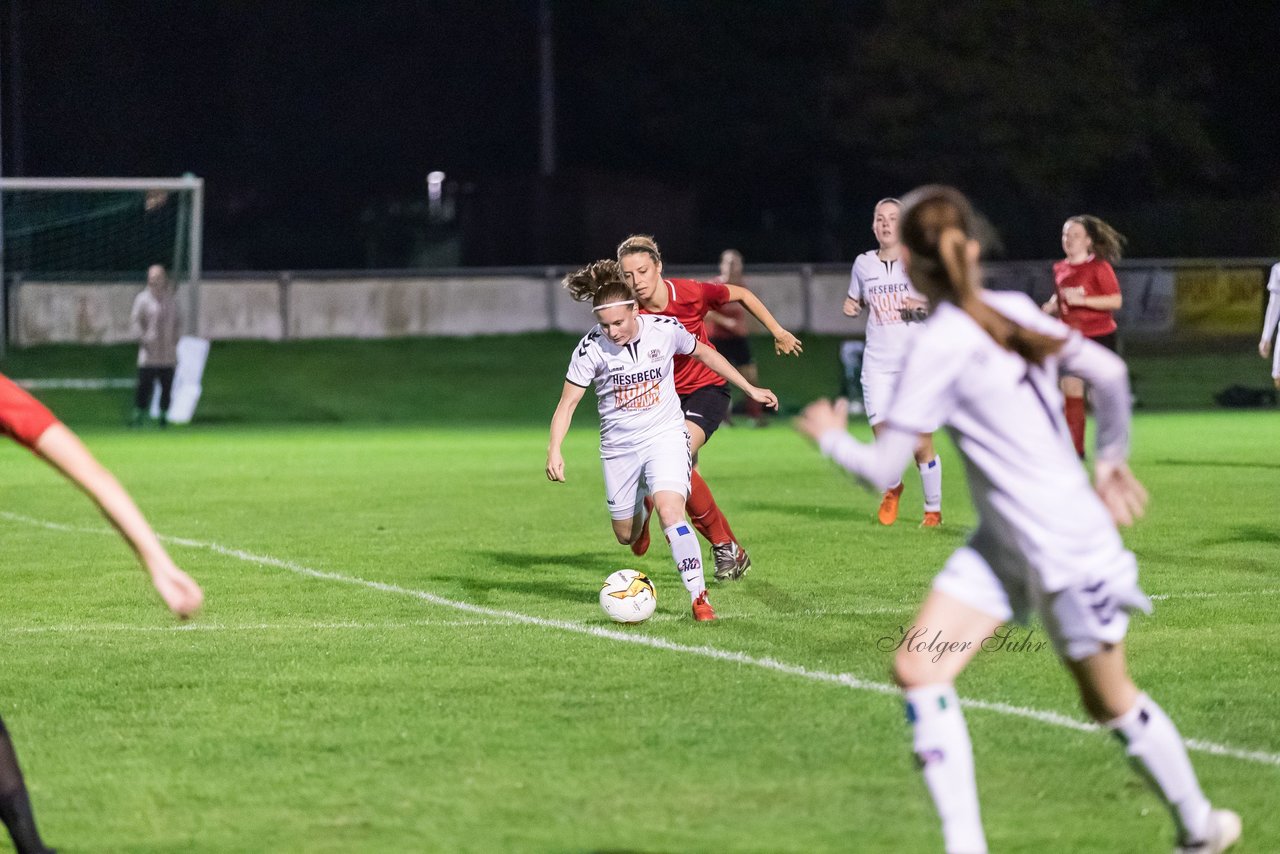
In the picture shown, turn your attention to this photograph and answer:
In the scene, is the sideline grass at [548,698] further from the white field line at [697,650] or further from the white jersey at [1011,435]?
the white jersey at [1011,435]

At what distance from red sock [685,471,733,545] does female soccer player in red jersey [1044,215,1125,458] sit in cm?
555

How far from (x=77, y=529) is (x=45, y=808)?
816 centimetres

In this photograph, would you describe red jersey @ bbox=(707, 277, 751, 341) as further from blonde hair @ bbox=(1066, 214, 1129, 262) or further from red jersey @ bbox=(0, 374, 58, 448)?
red jersey @ bbox=(0, 374, 58, 448)

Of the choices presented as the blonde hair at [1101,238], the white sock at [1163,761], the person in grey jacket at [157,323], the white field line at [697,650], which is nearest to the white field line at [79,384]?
the person in grey jacket at [157,323]

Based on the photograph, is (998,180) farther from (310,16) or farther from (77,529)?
(77,529)

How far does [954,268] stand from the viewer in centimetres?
418

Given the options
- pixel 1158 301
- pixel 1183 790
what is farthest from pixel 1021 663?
pixel 1158 301

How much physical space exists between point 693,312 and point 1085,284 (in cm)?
600

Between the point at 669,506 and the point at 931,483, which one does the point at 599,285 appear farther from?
the point at 931,483

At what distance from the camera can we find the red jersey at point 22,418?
4.15 metres

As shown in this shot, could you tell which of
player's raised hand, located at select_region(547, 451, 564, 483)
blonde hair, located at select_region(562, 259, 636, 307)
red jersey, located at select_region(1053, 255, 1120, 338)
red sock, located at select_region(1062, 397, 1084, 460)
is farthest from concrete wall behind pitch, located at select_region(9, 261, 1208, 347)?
player's raised hand, located at select_region(547, 451, 564, 483)

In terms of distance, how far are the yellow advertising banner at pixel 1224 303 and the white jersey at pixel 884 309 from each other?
78.0 feet

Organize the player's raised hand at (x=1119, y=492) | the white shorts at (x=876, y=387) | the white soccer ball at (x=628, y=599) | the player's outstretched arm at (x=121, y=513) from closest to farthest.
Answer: the player's outstretched arm at (x=121, y=513), the player's raised hand at (x=1119, y=492), the white soccer ball at (x=628, y=599), the white shorts at (x=876, y=387)

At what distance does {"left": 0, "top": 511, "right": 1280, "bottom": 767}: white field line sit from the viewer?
19.2 ft
